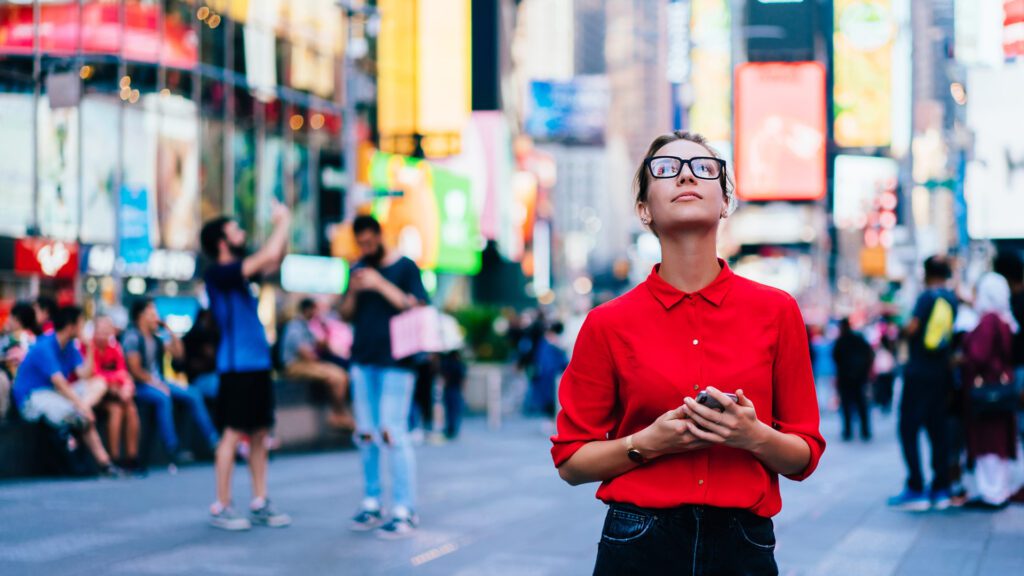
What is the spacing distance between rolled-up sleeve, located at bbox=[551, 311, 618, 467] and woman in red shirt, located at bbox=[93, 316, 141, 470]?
9.35 m

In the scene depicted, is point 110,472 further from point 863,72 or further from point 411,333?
point 863,72

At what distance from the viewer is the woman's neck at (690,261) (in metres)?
3.06

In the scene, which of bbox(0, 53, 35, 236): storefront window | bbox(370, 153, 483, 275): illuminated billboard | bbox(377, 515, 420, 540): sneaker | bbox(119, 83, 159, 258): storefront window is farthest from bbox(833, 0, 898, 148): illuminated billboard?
bbox(377, 515, 420, 540): sneaker

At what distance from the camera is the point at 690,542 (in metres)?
3.03

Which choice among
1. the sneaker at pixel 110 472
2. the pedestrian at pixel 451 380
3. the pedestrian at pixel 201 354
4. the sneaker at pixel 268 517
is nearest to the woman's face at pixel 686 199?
the sneaker at pixel 268 517

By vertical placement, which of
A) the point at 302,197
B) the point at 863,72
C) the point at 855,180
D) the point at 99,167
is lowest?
the point at 302,197

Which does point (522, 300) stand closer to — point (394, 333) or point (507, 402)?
point (507, 402)

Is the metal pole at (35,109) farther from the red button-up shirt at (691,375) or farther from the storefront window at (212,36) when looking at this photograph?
the red button-up shirt at (691,375)

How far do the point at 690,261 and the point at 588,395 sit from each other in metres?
0.41

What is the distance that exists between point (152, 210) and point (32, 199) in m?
4.41

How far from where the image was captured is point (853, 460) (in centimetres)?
1464

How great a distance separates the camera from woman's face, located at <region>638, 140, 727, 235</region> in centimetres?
301

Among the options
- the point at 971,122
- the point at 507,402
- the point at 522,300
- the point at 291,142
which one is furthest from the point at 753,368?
the point at 522,300

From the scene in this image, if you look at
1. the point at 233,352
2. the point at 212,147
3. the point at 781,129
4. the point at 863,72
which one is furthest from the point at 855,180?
the point at 233,352
